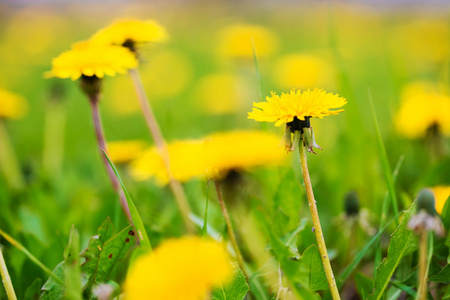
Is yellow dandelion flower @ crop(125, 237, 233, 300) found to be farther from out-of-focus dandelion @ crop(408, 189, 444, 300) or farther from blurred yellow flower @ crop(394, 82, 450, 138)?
blurred yellow flower @ crop(394, 82, 450, 138)

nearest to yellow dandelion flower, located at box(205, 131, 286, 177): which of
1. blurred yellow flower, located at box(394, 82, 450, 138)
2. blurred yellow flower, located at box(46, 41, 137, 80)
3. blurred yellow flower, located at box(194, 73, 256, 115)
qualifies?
blurred yellow flower, located at box(46, 41, 137, 80)

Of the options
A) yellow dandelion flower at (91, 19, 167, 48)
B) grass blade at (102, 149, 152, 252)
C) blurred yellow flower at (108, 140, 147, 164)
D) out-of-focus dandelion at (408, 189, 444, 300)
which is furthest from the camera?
blurred yellow flower at (108, 140, 147, 164)

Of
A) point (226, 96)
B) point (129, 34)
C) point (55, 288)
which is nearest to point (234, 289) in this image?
point (55, 288)

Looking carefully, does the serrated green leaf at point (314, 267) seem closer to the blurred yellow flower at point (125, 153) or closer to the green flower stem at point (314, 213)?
the green flower stem at point (314, 213)

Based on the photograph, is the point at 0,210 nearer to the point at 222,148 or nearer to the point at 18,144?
the point at 222,148

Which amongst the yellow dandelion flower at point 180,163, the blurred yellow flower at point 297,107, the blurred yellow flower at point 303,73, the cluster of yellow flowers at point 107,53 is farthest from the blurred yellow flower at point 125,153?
the blurred yellow flower at point 303,73

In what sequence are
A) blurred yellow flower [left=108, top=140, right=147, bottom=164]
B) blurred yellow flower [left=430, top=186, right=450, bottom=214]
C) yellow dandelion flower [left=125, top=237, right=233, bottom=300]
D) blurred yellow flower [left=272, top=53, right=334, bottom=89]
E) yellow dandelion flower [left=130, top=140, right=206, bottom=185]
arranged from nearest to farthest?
yellow dandelion flower [left=125, top=237, right=233, bottom=300], yellow dandelion flower [left=130, top=140, right=206, bottom=185], blurred yellow flower [left=430, top=186, right=450, bottom=214], blurred yellow flower [left=108, top=140, right=147, bottom=164], blurred yellow flower [left=272, top=53, right=334, bottom=89]
